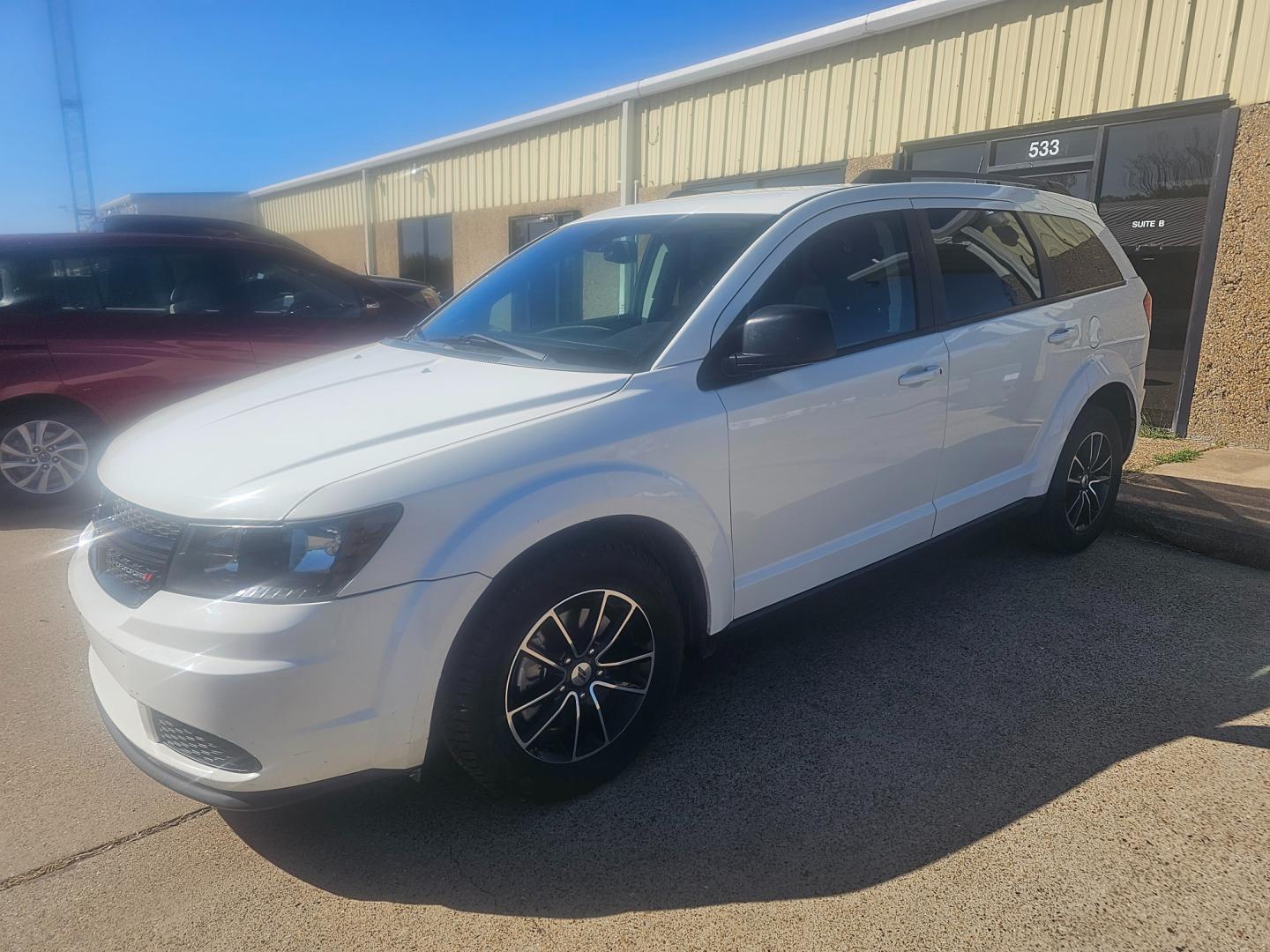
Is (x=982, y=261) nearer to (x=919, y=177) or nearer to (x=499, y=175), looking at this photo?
(x=919, y=177)

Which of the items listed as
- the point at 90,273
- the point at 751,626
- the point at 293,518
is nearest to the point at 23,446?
the point at 90,273

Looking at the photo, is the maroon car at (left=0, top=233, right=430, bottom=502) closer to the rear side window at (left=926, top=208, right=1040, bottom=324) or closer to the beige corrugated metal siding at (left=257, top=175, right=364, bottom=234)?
the rear side window at (left=926, top=208, right=1040, bottom=324)

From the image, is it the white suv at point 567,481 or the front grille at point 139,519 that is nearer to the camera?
the white suv at point 567,481

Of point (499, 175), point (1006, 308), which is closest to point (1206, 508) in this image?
point (1006, 308)

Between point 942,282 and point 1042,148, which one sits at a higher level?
point 1042,148

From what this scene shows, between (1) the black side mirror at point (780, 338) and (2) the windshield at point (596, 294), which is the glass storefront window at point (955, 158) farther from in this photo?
(1) the black side mirror at point (780, 338)

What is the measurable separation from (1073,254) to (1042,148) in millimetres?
3791

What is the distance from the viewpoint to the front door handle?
3428 millimetres

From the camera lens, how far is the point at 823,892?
2.37 metres

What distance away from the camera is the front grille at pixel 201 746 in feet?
7.34

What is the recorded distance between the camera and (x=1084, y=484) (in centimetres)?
464

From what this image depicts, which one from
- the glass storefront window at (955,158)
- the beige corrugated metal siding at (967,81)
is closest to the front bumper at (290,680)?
the beige corrugated metal siding at (967,81)

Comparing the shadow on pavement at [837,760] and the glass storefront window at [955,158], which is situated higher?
the glass storefront window at [955,158]

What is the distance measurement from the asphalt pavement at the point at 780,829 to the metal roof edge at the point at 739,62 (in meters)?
6.37
